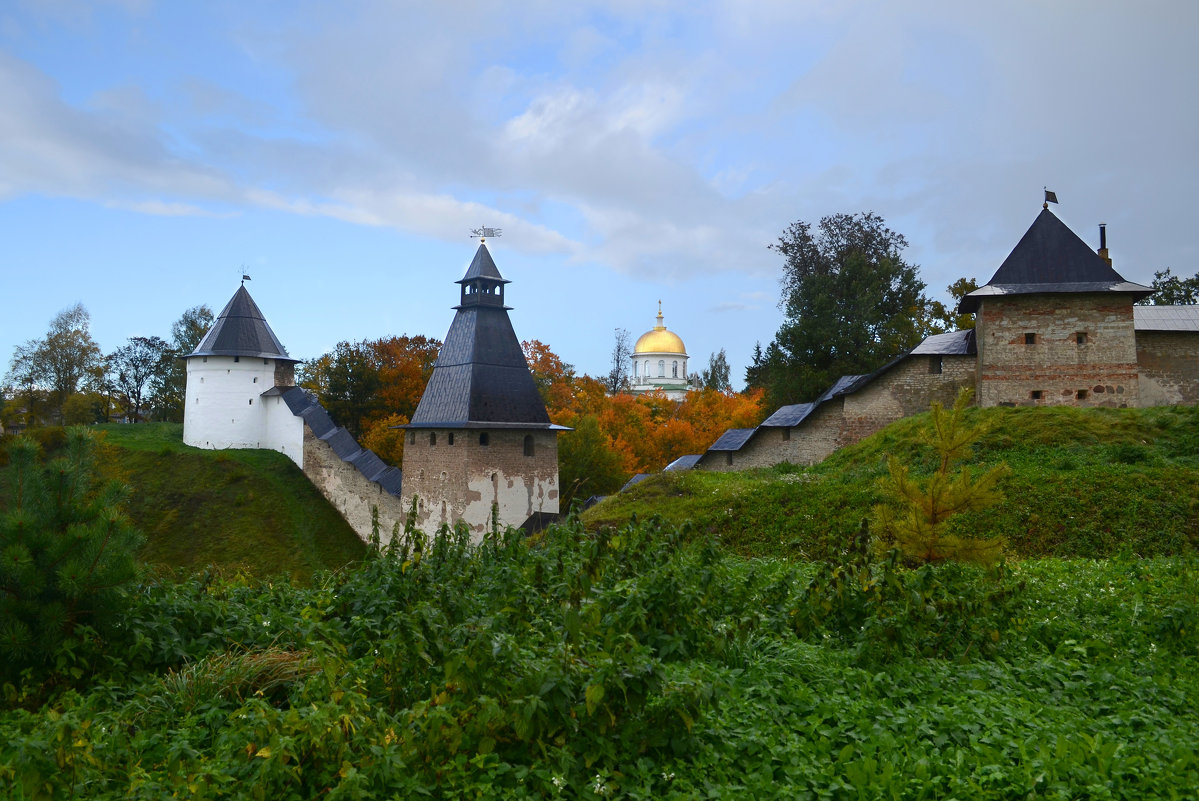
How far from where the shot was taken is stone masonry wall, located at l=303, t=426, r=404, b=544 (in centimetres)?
2312

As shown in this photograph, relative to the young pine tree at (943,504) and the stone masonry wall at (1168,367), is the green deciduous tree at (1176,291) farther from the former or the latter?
the young pine tree at (943,504)

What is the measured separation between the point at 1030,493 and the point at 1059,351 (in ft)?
25.4

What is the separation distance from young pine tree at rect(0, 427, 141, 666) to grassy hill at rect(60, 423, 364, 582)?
686 inches

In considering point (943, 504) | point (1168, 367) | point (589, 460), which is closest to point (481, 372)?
point (589, 460)

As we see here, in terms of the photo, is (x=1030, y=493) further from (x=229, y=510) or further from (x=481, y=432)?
(x=229, y=510)

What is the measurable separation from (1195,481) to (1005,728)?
8727 mm

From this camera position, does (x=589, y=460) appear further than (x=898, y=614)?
Yes

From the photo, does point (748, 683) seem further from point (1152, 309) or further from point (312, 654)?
point (1152, 309)

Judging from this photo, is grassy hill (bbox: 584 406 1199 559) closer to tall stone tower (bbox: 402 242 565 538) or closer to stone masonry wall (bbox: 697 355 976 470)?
stone masonry wall (bbox: 697 355 976 470)

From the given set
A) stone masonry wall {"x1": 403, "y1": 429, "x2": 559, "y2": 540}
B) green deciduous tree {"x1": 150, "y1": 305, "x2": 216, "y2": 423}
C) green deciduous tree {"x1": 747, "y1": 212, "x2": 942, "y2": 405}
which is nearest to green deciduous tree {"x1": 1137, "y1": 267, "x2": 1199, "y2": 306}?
green deciduous tree {"x1": 747, "y1": 212, "x2": 942, "y2": 405}

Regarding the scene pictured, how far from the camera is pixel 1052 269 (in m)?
17.7

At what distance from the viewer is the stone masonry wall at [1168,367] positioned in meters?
18.0

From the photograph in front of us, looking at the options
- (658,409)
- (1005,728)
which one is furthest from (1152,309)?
(658,409)

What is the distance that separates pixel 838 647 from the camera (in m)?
5.27
